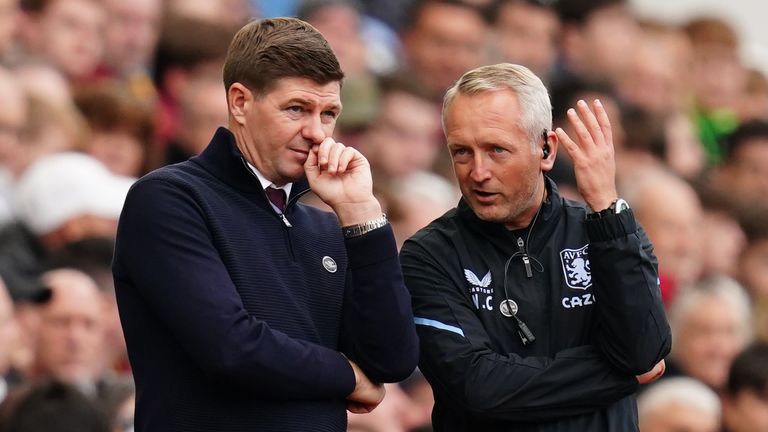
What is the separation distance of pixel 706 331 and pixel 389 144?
6.74 ft

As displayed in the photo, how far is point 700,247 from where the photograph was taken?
9.96 metres

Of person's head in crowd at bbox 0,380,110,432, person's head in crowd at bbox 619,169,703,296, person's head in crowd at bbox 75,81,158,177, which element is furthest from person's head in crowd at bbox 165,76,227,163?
person's head in crowd at bbox 619,169,703,296

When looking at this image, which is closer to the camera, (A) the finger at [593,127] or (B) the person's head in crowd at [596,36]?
(A) the finger at [593,127]

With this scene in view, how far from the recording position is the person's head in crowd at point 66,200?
6656mm

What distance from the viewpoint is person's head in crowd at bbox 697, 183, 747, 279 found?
10.1 m

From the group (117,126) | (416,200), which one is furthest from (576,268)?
(416,200)

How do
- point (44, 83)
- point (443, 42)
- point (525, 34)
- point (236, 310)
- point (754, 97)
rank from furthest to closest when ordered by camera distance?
1. point (754, 97)
2. point (525, 34)
3. point (443, 42)
4. point (44, 83)
5. point (236, 310)

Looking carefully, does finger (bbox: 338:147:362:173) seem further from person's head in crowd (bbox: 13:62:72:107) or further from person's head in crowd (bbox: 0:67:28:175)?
person's head in crowd (bbox: 13:62:72:107)

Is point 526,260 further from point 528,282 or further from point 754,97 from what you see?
point 754,97

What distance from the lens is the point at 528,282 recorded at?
422 centimetres

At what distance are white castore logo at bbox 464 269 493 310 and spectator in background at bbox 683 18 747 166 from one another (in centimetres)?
835

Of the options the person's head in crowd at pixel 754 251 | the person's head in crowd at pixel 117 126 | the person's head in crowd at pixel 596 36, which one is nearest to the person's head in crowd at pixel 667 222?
the person's head in crowd at pixel 754 251

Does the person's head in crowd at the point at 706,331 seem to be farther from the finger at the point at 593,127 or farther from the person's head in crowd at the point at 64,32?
the finger at the point at 593,127

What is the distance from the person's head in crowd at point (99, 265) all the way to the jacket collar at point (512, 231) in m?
2.58
